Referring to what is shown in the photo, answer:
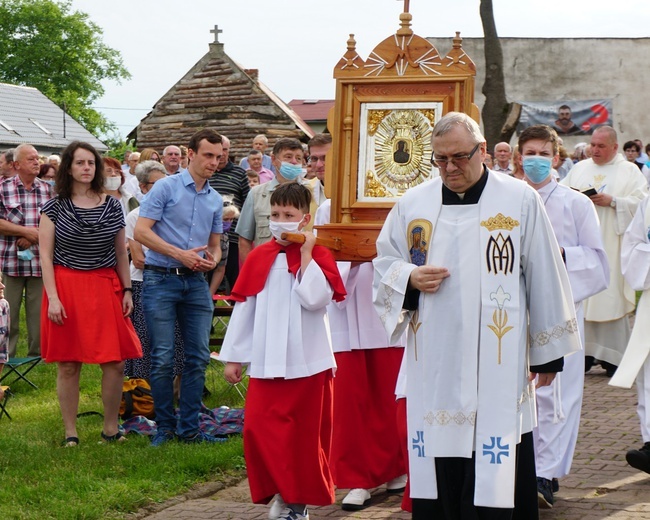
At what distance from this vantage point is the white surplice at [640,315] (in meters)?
8.03

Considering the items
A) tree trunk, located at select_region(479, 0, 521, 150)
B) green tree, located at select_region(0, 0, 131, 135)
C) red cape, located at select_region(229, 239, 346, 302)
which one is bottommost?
red cape, located at select_region(229, 239, 346, 302)

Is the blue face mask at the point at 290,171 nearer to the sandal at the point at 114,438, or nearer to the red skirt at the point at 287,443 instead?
the sandal at the point at 114,438

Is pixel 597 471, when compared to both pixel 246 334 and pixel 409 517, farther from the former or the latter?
pixel 246 334

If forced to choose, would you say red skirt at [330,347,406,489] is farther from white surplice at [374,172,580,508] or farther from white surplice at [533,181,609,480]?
white surplice at [374,172,580,508]

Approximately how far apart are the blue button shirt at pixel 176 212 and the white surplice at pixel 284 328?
1915mm

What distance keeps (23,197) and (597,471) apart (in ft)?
23.2

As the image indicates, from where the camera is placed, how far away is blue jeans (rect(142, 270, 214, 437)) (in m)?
8.58

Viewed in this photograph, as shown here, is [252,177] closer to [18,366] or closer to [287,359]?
[18,366]

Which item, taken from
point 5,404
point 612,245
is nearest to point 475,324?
point 5,404

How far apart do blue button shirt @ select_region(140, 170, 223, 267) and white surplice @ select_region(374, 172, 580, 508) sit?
3572 mm

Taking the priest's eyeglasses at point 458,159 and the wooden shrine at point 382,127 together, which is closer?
the priest's eyeglasses at point 458,159

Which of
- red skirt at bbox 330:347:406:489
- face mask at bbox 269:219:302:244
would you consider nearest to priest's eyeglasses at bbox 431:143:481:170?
face mask at bbox 269:219:302:244

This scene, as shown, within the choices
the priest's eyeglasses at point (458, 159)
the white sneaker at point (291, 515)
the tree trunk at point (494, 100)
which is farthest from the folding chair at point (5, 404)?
the tree trunk at point (494, 100)

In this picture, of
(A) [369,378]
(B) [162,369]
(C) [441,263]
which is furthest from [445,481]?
(B) [162,369]
